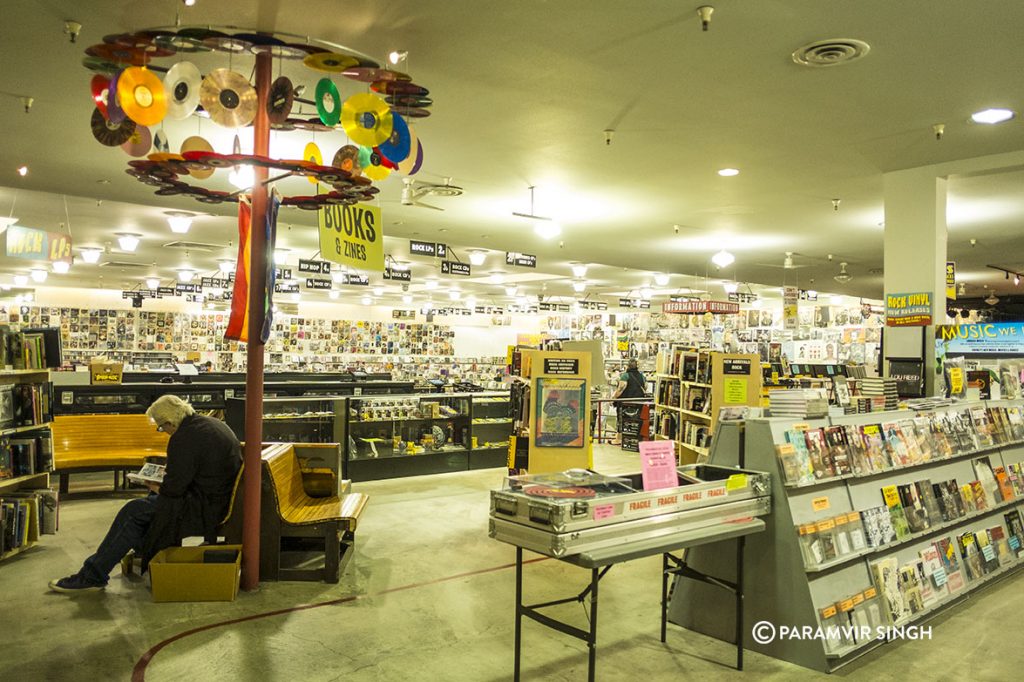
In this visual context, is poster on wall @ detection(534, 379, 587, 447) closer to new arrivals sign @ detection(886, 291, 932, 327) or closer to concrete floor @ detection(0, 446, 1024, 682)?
concrete floor @ detection(0, 446, 1024, 682)

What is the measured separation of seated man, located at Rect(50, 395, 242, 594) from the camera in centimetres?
517

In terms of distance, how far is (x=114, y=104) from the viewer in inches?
146

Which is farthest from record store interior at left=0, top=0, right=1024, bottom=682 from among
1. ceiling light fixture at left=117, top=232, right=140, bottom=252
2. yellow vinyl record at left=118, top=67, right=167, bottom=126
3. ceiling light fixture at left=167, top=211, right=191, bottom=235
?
ceiling light fixture at left=117, top=232, right=140, bottom=252

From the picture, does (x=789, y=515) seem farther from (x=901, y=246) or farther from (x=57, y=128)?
(x=57, y=128)

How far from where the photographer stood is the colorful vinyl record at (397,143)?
425 centimetres

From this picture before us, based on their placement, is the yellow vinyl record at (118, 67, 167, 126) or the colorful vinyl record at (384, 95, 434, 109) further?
the colorful vinyl record at (384, 95, 434, 109)

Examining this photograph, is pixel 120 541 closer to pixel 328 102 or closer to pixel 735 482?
pixel 328 102

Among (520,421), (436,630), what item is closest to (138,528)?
(436,630)

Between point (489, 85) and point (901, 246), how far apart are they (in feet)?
14.3

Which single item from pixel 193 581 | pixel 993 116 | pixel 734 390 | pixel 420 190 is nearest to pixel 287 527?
pixel 193 581

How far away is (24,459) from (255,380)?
2457mm

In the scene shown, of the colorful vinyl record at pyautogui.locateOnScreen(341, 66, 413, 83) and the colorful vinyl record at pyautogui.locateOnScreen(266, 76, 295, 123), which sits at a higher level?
the colorful vinyl record at pyautogui.locateOnScreen(341, 66, 413, 83)

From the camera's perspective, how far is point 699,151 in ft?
22.3

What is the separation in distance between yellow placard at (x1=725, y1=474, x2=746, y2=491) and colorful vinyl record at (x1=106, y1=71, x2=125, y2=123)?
3698mm
